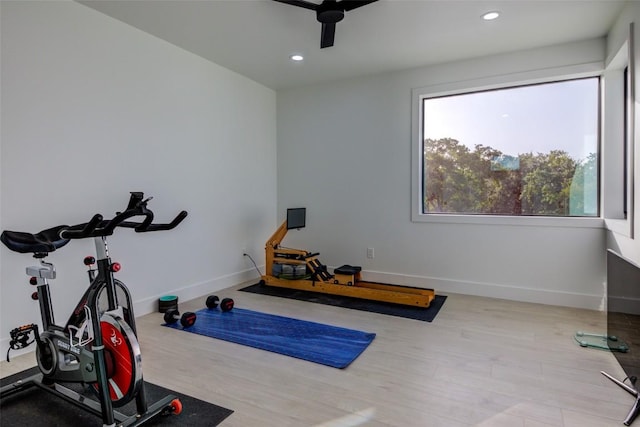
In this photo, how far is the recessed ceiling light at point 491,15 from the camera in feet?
10.0

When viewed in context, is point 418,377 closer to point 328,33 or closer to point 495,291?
point 495,291

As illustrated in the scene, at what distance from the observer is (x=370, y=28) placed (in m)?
3.35

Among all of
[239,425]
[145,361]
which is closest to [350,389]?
[239,425]

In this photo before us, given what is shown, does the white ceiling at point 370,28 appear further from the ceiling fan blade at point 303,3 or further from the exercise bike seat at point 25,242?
the exercise bike seat at point 25,242

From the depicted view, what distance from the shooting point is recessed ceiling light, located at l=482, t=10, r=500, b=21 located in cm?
306

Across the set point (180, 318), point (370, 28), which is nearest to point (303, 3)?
point (370, 28)

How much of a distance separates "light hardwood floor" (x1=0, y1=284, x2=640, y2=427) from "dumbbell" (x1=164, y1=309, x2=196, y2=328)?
0.43 ft

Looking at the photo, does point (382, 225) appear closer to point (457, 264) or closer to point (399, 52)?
point (457, 264)

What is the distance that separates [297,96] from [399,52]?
1.75 meters

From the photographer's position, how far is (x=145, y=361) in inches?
99.3

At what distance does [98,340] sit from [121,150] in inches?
84.4

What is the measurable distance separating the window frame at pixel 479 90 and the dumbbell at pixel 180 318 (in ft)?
9.16

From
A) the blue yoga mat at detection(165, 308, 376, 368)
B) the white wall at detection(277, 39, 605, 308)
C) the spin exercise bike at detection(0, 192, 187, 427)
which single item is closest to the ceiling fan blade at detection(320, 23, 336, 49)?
the white wall at detection(277, 39, 605, 308)

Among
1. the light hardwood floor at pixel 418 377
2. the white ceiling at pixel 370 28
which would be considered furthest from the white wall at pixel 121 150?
the light hardwood floor at pixel 418 377
